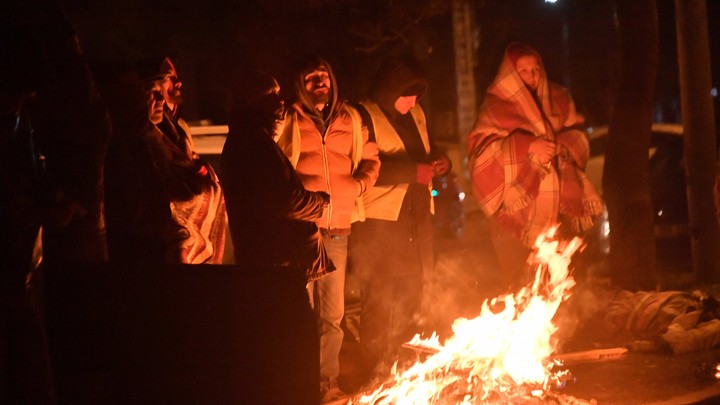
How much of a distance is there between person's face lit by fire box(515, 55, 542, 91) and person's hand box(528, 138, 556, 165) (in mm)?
525

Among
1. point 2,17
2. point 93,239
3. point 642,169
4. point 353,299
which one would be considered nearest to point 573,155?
point 642,169

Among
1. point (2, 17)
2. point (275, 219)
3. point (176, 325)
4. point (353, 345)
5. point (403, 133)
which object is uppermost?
point (2, 17)

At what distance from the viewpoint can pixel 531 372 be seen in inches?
239

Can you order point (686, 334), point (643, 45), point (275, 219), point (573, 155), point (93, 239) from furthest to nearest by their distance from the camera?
point (643, 45) → point (573, 155) → point (686, 334) → point (275, 219) → point (93, 239)

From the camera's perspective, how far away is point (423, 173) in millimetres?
7289

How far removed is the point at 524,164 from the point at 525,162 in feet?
0.07

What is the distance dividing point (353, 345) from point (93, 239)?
13.5 ft

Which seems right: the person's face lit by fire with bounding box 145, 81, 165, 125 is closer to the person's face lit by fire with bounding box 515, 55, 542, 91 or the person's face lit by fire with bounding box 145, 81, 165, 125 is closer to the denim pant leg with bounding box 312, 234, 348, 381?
the denim pant leg with bounding box 312, 234, 348, 381

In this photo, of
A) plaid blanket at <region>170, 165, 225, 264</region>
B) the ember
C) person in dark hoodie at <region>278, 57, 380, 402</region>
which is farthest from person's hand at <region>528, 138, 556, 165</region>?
plaid blanket at <region>170, 165, 225, 264</region>

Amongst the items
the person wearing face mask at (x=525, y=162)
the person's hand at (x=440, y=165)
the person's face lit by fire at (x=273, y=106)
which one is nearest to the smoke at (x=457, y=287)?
the person wearing face mask at (x=525, y=162)

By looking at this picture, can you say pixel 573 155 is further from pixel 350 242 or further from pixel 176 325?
pixel 176 325

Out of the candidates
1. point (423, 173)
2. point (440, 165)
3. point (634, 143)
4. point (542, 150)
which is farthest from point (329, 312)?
point (634, 143)

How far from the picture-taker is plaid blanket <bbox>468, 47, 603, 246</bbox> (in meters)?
7.98

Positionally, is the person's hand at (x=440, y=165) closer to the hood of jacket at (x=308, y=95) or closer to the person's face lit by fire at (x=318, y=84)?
the hood of jacket at (x=308, y=95)
